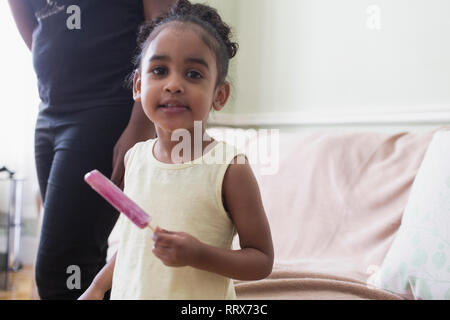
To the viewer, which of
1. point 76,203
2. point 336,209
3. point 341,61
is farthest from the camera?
point 341,61

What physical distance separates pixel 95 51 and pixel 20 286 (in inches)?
58.1

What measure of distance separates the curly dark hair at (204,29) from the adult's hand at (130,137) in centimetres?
9

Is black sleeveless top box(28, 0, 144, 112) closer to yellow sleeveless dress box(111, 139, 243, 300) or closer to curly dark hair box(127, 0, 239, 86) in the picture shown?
curly dark hair box(127, 0, 239, 86)

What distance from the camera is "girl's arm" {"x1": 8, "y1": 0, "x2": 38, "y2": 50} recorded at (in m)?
0.96

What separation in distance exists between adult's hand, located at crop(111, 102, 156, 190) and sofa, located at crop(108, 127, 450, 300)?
412 millimetres

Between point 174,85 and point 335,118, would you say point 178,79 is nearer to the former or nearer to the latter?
point 174,85

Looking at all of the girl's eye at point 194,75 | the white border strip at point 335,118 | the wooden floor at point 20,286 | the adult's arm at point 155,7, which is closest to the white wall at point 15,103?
the wooden floor at point 20,286

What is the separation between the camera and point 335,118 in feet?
5.34

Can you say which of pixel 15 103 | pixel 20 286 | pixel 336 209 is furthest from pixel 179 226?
pixel 15 103

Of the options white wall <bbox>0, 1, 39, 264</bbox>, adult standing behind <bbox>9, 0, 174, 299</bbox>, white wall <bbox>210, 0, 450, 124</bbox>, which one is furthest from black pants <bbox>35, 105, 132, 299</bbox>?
white wall <bbox>0, 1, 39, 264</bbox>

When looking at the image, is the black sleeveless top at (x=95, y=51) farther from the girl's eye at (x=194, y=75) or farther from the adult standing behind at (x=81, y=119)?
the girl's eye at (x=194, y=75)

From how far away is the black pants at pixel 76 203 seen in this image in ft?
2.56

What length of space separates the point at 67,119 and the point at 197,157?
326 millimetres

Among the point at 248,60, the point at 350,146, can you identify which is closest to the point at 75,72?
the point at 350,146
